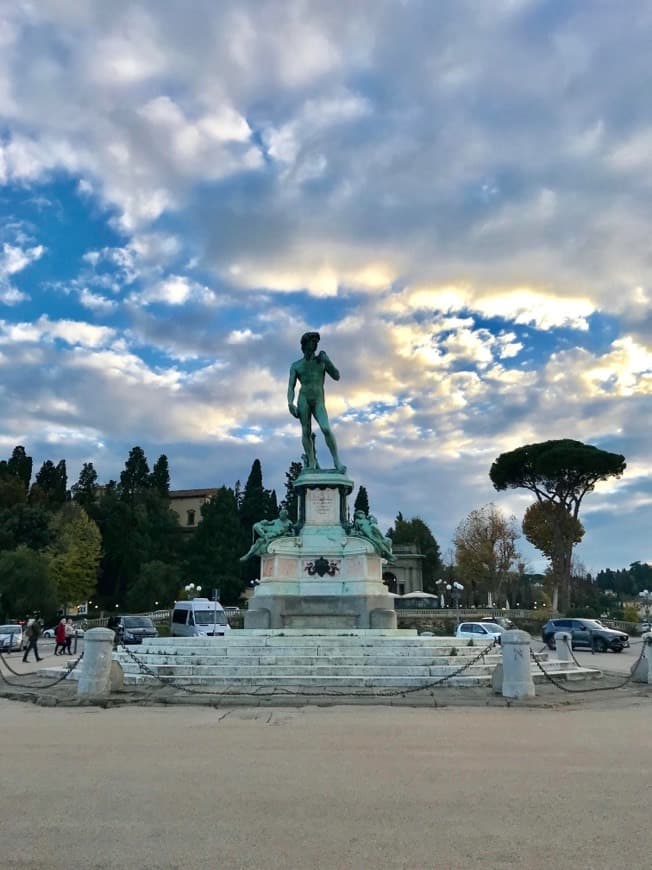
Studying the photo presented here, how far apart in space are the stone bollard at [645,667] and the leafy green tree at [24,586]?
43651 millimetres

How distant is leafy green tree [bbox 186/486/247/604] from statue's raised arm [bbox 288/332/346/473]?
43222 millimetres

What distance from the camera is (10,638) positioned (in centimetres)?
3219

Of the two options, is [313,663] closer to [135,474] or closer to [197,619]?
[197,619]

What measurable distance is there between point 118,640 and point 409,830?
31.1 metres

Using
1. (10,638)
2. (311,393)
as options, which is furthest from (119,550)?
(311,393)

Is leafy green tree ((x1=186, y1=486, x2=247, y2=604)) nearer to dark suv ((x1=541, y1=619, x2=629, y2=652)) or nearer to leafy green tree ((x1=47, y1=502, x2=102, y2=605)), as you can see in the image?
leafy green tree ((x1=47, y1=502, x2=102, y2=605))

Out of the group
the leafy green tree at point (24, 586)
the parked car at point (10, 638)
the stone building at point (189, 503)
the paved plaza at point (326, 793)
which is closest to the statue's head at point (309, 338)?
the paved plaza at point (326, 793)

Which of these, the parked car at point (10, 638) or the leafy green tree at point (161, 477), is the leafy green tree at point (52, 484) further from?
the parked car at point (10, 638)

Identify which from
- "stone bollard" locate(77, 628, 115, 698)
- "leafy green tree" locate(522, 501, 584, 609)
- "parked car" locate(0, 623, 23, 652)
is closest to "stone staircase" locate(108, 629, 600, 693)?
"stone bollard" locate(77, 628, 115, 698)

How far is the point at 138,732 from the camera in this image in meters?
8.80

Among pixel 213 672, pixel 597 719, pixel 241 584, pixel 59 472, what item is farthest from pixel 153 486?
pixel 597 719

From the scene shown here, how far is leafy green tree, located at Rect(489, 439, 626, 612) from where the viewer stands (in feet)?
181

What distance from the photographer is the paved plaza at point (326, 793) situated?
4.45 metres

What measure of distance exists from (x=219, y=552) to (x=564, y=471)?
30.6 m
